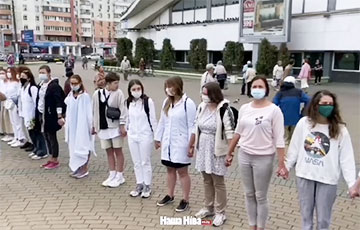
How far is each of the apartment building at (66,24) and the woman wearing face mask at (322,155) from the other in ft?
251

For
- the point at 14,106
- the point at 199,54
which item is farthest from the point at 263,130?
the point at 199,54

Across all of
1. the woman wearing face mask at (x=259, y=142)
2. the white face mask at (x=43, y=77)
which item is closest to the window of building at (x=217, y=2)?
the white face mask at (x=43, y=77)

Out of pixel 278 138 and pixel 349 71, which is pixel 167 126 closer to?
pixel 278 138

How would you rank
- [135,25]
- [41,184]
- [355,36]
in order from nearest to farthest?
1. [41,184]
2. [355,36]
3. [135,25]

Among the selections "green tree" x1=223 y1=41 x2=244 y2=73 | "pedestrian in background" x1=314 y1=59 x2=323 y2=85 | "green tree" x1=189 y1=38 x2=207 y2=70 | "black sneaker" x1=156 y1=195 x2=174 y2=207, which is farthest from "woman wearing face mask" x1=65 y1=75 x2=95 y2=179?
"green tree" x1=189 y1=38 x2=207 y2=70

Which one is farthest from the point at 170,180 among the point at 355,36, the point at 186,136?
the point at 355,36

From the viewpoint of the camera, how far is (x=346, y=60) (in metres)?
24.7

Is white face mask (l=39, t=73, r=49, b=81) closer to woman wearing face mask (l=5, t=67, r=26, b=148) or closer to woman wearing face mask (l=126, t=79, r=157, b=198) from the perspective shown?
woman wearing face mask (l=5, t=67, r=26, b=148)

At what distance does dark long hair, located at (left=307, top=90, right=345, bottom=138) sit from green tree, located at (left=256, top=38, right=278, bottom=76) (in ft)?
74.4

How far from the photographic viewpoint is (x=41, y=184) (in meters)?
5.66

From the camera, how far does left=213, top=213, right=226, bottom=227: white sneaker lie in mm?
4224

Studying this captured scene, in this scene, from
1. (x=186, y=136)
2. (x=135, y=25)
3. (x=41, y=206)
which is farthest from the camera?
(x=135, y=25)

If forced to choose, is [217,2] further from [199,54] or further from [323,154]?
[323,154]

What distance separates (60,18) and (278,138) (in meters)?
92.6
